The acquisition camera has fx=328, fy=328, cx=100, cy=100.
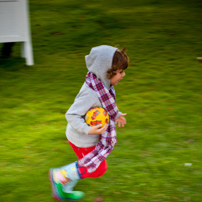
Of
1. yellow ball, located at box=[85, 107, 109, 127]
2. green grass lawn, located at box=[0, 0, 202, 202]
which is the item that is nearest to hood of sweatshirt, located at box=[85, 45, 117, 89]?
yellow ball, located at box=[85, 107, 109, 127]

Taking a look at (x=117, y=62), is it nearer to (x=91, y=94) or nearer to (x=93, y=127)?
(x=91, y=94)

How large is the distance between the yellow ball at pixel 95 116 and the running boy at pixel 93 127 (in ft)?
0.13

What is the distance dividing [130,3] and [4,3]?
259 inches

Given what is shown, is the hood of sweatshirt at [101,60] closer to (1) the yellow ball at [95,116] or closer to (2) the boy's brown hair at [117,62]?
(2) the boy's brown hair at [117,62]

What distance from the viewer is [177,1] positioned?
12.5 metres

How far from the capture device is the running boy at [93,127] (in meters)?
2.80

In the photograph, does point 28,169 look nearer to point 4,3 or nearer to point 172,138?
point 172,138

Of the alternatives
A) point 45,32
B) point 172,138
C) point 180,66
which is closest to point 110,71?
point 172,138

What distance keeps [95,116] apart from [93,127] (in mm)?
97

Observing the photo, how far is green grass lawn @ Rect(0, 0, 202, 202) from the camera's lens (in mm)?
3578

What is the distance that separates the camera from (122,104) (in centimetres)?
564

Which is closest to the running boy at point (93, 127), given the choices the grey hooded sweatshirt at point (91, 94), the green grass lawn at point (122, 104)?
the grey hooded sweatshirt at point (91, 94)

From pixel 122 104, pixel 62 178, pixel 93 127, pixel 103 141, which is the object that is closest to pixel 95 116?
pixel 93 127

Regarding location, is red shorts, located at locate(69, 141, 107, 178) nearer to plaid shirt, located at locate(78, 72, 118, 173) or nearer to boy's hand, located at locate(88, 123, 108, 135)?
plaid shirt, located at locate(78, 72, 118, 173)
